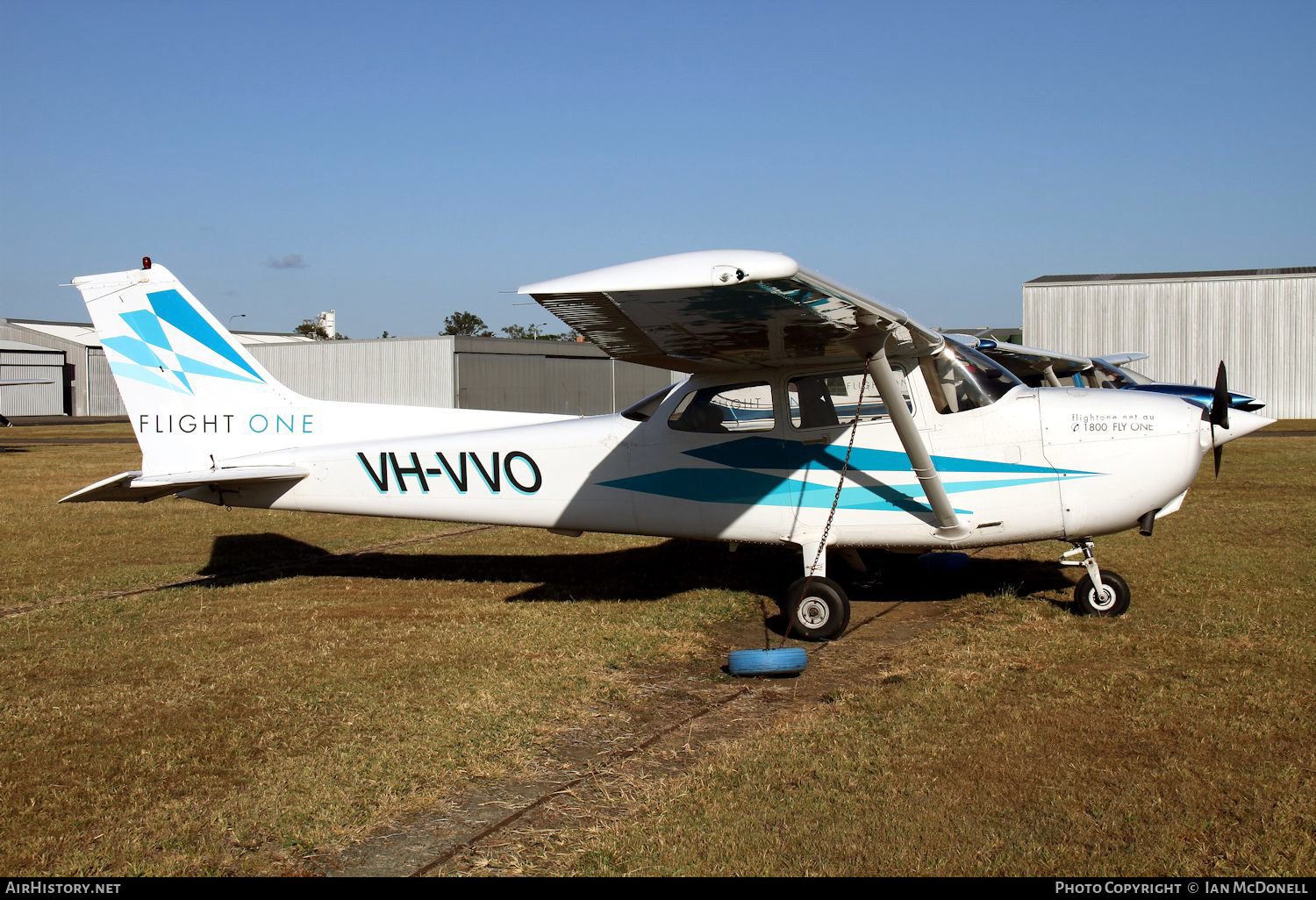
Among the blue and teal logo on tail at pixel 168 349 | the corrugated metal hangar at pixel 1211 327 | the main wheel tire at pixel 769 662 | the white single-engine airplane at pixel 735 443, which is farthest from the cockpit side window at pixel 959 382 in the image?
the corrugated metal hangar at pixel 1211 327

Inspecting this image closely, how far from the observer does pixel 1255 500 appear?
14.8m

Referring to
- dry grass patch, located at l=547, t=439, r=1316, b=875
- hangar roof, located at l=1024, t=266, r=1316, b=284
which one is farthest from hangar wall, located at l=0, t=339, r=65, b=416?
dry grass patch, located at l=547, t=439, r=1316, b=875

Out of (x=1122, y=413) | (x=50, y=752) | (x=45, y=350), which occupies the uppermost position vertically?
(x=45, y=350)

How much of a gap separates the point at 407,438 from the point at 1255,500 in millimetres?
12184

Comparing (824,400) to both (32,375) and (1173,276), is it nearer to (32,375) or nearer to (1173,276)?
(1173,276)

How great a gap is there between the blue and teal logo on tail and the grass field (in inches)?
79.4

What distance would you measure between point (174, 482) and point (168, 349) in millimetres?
1412

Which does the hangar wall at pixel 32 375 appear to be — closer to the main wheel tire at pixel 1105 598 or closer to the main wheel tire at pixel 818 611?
the main wheel tire at pixel 818 611

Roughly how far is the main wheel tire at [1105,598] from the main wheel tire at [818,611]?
1836 millimetres

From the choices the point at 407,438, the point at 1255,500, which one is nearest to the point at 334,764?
the point at 407,438

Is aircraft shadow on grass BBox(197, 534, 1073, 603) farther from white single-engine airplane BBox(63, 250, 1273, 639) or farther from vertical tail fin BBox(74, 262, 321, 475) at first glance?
vertical tail fin BBox(74, 262, 321, 475)

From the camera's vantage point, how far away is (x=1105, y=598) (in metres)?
7.75

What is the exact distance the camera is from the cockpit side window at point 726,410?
26.8 ft

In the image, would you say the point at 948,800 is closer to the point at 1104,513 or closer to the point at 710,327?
the point at 710,327
